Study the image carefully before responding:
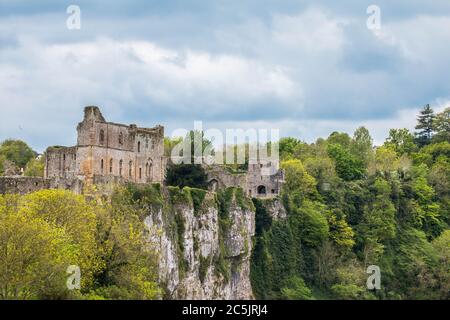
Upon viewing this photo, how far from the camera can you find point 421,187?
109 m

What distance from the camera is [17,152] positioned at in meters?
122

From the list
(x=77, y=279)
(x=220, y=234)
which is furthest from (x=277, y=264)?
(x=77, y=279)

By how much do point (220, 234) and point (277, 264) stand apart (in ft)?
37.2

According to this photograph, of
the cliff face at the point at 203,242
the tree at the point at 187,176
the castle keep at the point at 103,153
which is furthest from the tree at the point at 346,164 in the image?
the castle keep at the point at 103,153

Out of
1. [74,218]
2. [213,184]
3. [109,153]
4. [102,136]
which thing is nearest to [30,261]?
[74,218]

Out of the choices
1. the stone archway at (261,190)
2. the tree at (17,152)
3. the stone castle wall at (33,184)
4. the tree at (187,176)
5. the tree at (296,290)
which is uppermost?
the tree at (17,152)

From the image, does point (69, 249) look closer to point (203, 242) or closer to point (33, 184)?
point (33, 184)

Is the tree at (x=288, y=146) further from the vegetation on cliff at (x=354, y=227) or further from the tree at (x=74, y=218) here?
the tree at (x=74, y=218)

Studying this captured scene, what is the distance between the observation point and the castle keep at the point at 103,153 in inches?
2896

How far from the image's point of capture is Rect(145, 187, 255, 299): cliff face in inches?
2537

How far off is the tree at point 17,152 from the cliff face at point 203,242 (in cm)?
4481
